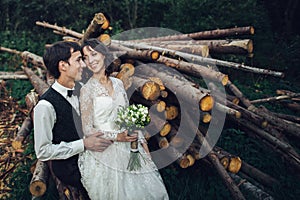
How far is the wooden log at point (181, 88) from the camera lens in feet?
11.8

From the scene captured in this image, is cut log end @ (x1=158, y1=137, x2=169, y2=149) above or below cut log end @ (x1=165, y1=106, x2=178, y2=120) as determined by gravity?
below

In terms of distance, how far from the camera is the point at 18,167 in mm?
4613

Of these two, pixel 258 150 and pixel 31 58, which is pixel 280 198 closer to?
pixel 258 150

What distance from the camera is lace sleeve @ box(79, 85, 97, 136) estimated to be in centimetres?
318

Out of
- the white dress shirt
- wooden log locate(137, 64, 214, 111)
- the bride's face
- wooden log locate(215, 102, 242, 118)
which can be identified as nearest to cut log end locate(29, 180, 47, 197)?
the white dress shirt

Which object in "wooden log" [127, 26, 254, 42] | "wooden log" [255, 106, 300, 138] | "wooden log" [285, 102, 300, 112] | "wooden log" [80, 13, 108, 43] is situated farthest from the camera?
"wooden log" [285, 102, 300, 112]

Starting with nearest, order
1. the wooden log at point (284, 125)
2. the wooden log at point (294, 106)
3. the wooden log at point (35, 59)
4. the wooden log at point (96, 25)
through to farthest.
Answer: the wooden log at point (96, 25) < the wooden log at point (284, 125) < the wooden log at point (294, 106) < the wooden log at point (35, 59)

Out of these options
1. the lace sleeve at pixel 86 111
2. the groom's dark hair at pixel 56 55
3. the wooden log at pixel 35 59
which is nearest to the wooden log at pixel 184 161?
the lace sleeve at pixel 86 111

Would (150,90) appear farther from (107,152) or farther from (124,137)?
(107,152)

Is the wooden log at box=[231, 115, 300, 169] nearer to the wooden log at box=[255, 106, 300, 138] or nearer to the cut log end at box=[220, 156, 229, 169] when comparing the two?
the wooden log at box=[255, 106, 300, 138]

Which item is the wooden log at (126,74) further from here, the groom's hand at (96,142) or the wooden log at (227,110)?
the wooden log at (227,110)

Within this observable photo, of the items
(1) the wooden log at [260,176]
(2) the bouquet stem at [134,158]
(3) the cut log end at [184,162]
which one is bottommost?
(1) the wooden log at [260,176]

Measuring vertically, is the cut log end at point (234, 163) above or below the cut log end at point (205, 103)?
below

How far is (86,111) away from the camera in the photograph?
3.20m
